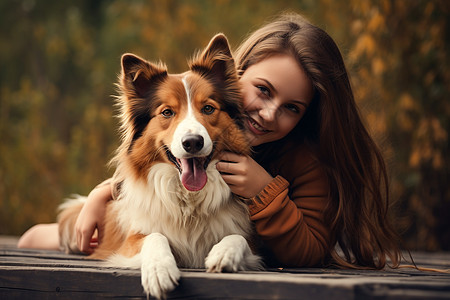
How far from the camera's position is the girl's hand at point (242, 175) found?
232 centimetres

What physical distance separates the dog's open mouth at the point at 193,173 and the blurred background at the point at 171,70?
1450mm

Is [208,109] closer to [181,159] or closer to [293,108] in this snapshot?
[181,159]

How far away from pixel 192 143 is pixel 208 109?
0.34 metres

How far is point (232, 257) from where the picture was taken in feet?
6.64

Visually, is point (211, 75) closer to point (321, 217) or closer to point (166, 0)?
point (321, 217)

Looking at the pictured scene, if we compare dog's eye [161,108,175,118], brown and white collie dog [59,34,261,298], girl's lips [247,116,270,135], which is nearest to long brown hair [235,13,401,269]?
girl's lips [247,116,270,135]

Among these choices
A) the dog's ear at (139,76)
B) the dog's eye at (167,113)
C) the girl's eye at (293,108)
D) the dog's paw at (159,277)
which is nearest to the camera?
the dog's paw at (159,277)

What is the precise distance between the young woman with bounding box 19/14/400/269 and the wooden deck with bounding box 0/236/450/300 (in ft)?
1.22

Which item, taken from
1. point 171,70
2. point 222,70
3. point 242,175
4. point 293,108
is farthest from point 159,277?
point 171,70

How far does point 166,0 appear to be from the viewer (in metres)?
7.10

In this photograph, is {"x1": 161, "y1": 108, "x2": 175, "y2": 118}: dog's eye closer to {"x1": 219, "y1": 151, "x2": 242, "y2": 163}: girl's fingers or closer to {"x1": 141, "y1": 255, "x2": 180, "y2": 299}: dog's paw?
{"x1": 219, "y1": 151, "x2": 242, "y2": 163}: girl's fingers

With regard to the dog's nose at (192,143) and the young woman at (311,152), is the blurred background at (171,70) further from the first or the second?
the dog's nose at (192,143)

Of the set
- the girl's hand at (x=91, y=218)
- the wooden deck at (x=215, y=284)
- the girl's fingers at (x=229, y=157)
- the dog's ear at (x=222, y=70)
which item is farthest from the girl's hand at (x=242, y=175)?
the girl's hand at (x=91, y=218)

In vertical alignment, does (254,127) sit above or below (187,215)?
above
